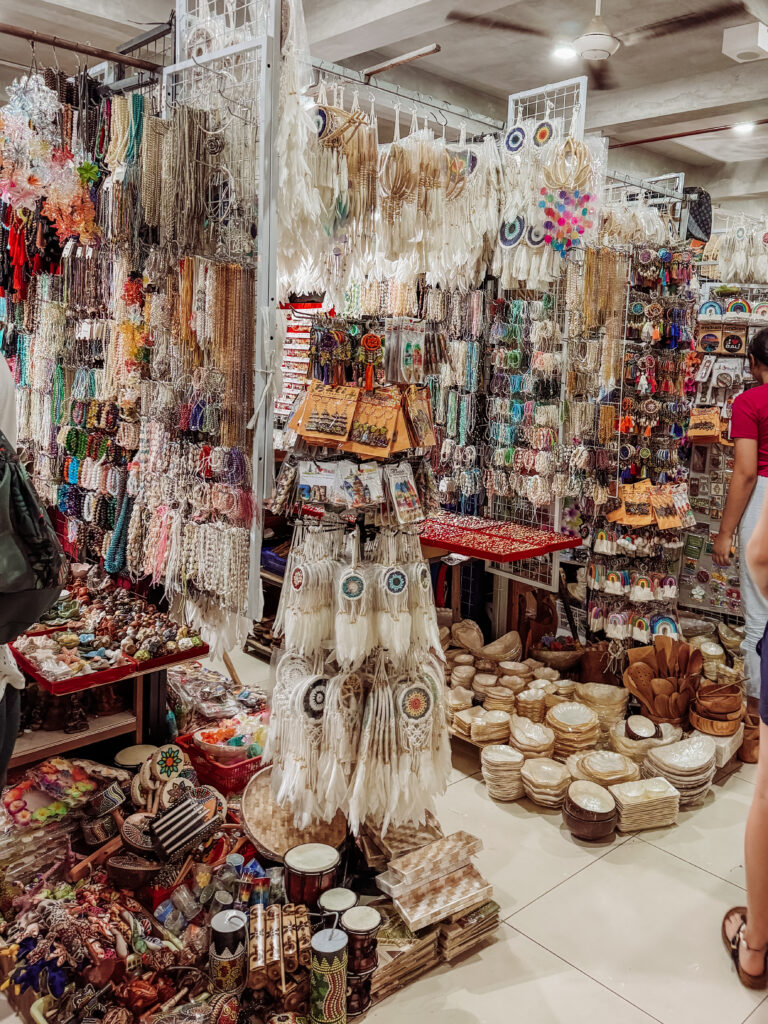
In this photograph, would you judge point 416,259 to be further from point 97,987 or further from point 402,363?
point 97,987

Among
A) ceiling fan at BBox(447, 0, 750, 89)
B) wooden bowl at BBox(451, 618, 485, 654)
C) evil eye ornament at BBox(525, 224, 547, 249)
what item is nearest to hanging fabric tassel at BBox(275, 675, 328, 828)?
wooden bowl at BBox(451, 618, 485, 654)

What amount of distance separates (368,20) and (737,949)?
5442 millimetres

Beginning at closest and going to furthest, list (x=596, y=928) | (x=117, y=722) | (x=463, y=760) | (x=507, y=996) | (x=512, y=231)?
(x=507, y=996)
(x=596, y=928)
(x=117, y=722)
(x=512, y=231)
(x=463, y=760)

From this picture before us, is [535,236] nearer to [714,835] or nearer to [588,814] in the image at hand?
[588,814]

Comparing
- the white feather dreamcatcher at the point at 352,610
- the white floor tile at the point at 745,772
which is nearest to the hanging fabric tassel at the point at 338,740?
the white feather dreamcatcher at the point at 352,610

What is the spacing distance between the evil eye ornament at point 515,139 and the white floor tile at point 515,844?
9.72 ft

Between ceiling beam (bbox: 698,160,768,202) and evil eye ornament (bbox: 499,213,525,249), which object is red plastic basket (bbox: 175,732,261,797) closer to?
evil eye ornament (bbox: 499,213,525,249)

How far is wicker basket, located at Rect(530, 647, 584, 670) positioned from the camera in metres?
4.52

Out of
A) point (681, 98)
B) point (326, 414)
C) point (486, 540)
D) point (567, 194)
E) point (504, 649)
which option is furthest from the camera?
point (681, 98)

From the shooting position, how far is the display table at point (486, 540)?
4016mm

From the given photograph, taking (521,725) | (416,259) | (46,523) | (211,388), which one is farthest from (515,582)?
(46,523)

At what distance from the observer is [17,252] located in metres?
3.86

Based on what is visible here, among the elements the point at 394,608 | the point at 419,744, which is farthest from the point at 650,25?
the point at 419,744

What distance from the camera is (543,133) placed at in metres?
3.79
